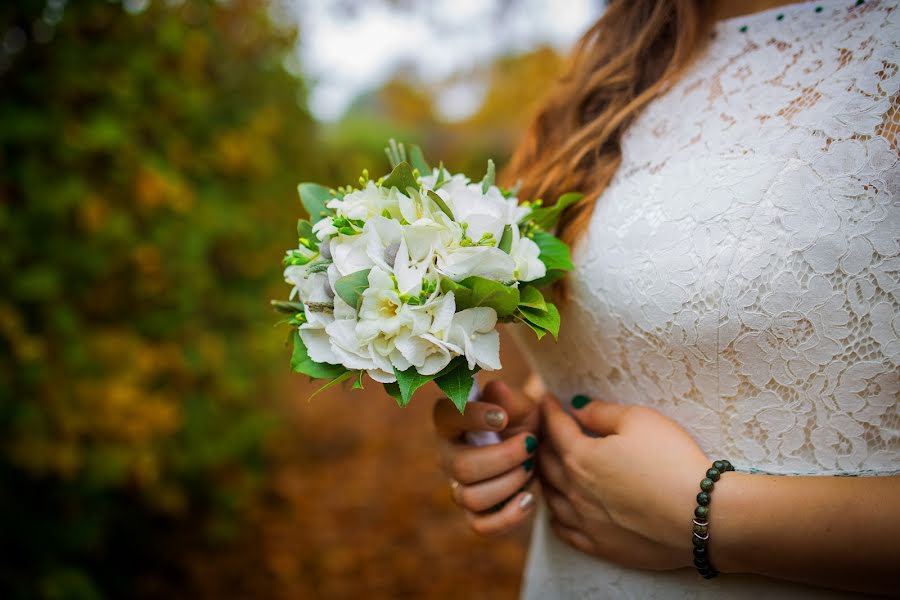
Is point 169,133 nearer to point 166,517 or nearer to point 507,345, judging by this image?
point 166,517

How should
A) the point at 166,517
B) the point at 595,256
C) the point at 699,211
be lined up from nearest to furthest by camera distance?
the point at 699,211
the point at 595,256
the point at 166,517

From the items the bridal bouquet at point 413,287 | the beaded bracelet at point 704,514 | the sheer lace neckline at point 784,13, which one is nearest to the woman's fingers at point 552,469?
the beaded bracelet at point 704,514

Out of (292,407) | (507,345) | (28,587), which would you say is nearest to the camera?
(28,587)

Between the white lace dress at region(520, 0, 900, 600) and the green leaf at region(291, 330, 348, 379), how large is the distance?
2.00 ft

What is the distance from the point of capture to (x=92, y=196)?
2871 mm

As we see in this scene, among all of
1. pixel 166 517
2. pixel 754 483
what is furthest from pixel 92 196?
pixel 754 483

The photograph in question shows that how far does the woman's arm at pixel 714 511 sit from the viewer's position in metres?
1.16

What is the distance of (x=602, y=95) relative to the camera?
5.81 feet

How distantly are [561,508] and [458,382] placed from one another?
1.81ft

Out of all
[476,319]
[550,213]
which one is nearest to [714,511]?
[476,319]

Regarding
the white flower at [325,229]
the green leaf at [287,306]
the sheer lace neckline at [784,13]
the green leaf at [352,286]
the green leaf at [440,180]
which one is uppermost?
the sheer lace neckline at [784,13]

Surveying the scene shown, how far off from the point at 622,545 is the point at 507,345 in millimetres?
7784

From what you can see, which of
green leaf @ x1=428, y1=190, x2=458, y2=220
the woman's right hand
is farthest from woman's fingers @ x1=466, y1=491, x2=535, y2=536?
green leaf @ x1=428, y1=190, x2=458, y2=220

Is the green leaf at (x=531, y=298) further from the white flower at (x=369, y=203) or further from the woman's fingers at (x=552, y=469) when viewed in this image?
the woman's fingers at (x=552, y=469)
